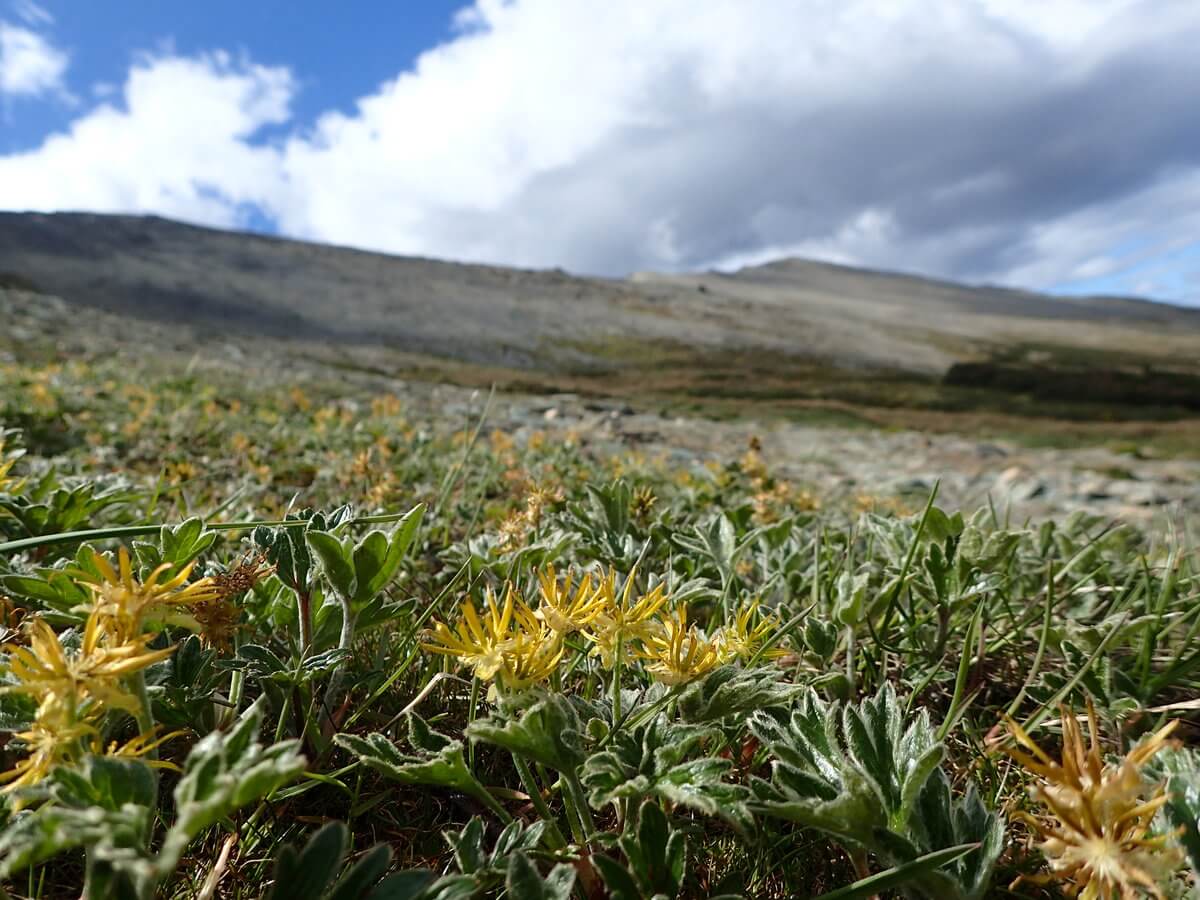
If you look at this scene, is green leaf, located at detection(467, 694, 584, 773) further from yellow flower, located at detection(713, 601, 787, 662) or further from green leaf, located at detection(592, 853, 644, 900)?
yellow flower, located at detection(713, 601, 787, 662)

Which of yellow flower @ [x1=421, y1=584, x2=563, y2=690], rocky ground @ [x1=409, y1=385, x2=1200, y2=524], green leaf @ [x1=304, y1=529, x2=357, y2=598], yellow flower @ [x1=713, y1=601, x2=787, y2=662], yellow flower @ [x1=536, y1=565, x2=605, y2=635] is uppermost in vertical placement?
green leaf @ [x1=304, y1=529, x2=357, y2=598]

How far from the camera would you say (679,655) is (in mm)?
991

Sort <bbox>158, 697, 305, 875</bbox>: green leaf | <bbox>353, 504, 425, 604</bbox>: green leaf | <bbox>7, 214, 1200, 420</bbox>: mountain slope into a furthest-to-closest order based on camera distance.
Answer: <bbox>7, 214, 1200, 420</bbox>: mountain slope < <bbox>353, 504, 425, 604</bbox>: green leaf < <bbox>158, 697, 305, 875</bbox>: green leaf

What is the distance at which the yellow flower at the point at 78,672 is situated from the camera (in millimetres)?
736

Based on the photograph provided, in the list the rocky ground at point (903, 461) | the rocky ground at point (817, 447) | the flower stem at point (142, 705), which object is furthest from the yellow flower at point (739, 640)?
the rocky ground at point (817, 447)

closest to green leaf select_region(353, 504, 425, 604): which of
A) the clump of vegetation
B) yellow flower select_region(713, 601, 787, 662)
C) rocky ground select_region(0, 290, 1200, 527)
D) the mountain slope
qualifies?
the clump of vegetation

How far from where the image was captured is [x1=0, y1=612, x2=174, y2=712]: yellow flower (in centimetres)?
74

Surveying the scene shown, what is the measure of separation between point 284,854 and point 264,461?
3273 millimetres

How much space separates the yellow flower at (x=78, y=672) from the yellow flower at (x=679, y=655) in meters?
0.59

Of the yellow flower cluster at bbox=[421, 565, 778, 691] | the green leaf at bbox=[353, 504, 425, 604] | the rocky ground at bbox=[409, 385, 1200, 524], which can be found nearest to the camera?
the yellow flower cluster at bbox=[421, 565, 778, 691]

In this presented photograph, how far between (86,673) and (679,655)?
68 centimetres

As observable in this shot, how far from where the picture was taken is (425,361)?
23.2 m

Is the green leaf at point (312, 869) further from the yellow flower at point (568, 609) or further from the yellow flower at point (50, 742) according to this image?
the yellow flower at point (568, 609)

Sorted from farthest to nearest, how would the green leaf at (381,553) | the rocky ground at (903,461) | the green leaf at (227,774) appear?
the rocky ground at (903,461) < the green leaf at (381,553) < the green leaf at (227,774)
